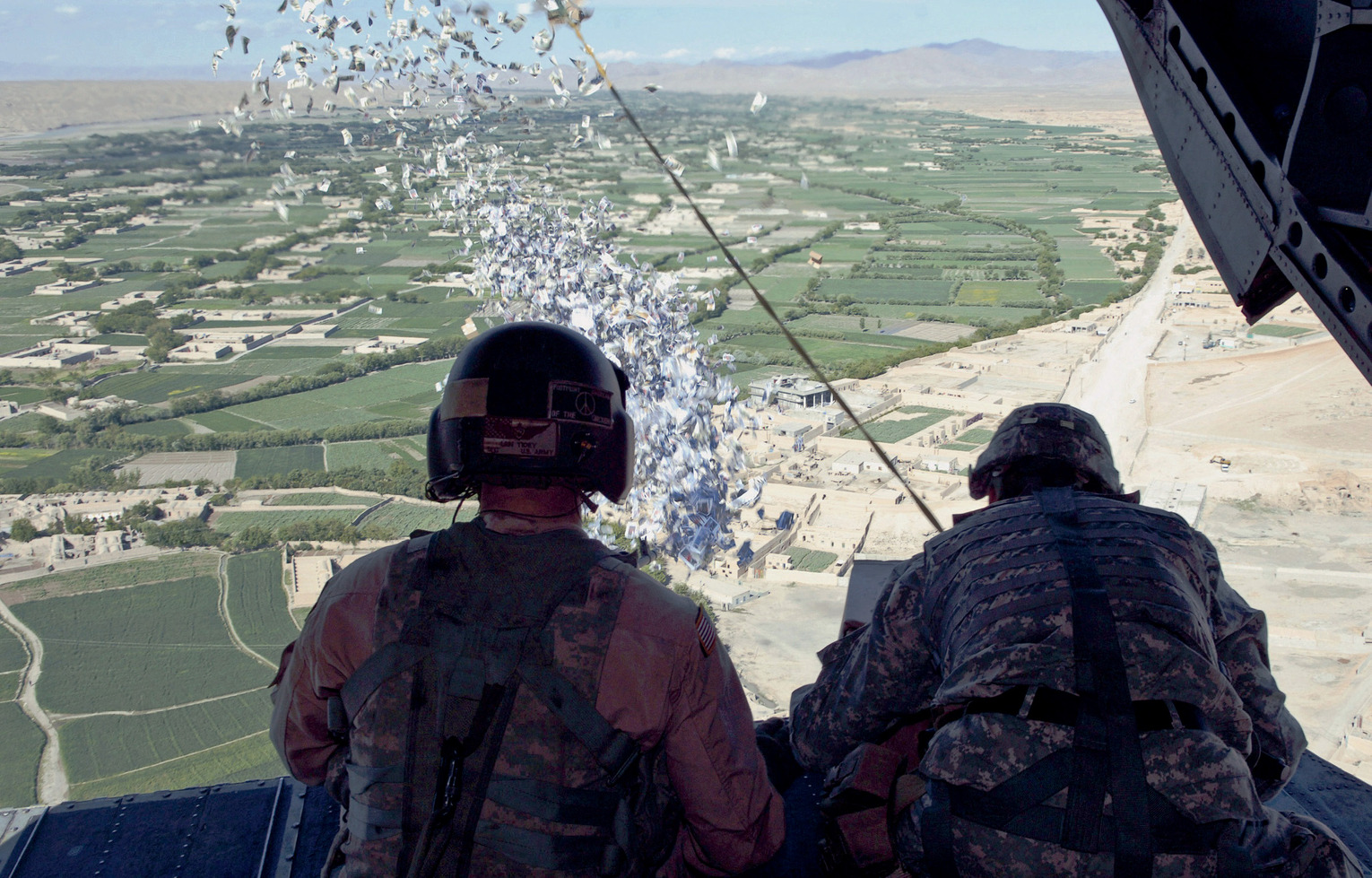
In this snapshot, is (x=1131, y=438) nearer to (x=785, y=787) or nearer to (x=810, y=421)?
(x=810, y=421)

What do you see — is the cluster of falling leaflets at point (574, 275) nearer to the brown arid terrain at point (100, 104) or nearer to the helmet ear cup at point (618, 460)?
the brown arid terrain at point (100, 104)

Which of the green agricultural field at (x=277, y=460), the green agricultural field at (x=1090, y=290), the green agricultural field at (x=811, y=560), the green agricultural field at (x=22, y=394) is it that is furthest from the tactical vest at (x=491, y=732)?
the green agricultural field at (x=22, y=394)

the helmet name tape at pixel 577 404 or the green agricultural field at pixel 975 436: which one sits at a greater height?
the helmet name tape at pixel 577 404

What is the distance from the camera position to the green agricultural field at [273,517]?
16.4 meters

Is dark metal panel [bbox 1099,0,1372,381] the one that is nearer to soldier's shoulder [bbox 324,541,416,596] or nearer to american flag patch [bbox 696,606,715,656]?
american flag patch [bbox 696,606,715,656]

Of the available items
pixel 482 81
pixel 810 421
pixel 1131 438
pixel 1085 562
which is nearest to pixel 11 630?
pixel 482 81

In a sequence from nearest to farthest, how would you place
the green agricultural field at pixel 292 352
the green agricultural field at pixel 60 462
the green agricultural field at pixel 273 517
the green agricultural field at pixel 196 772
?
1. the green agricultural field at pixel 196 772
2. the green agricultural field at pixel 273 517
3. the green agricultural field at pixel 60 462
4. the green agricultural field at pixel 292 352

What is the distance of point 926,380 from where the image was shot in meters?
19.3

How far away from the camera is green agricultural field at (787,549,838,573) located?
13.5 meters

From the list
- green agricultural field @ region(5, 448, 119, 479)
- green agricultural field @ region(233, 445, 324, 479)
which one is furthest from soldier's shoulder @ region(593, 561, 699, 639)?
green agricultural field @ region(5, 448, 119, 479)

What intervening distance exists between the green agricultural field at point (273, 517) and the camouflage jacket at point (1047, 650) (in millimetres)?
15378

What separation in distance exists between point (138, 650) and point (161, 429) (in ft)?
32.4

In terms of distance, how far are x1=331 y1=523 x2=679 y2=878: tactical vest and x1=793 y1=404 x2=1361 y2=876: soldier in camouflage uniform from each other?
0.66 m

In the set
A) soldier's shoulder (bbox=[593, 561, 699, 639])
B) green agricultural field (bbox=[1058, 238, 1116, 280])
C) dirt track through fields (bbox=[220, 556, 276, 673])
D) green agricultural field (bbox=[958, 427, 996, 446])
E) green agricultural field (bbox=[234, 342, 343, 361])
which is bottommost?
dirt track through fields (bbox=[220, 556, 276, 673])
